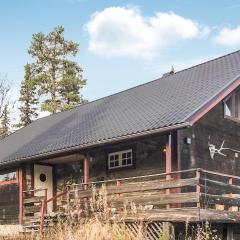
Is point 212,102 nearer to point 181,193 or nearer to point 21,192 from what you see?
point 181,193

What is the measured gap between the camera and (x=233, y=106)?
1884 centimetres

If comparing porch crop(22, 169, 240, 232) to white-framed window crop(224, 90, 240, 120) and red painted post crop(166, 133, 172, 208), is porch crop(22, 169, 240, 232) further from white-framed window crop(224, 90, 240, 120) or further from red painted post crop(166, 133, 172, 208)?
white-framed window crop(224, 90, 240, 120)

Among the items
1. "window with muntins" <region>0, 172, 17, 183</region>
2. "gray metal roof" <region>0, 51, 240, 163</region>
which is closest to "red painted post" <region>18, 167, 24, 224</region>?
"window with muntins" <region>0, 172, 17, 183</region>

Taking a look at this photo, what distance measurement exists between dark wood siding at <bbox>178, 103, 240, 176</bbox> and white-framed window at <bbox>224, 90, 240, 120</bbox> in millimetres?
245

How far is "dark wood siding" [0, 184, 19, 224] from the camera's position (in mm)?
20891

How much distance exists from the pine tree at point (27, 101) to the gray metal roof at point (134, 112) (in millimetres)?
24068

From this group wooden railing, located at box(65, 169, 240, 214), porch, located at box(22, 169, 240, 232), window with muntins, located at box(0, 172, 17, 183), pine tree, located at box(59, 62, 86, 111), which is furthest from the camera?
pine tree, located at box(59, 62, 86, 111)

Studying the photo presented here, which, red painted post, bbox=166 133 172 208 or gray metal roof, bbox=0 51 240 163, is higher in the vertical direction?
gray metal roof, bbox=0 51 240 163

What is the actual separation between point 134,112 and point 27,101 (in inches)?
1292

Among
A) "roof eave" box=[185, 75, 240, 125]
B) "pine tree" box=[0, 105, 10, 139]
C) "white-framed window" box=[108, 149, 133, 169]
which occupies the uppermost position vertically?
"pine tree" box=[0, 105, 10, 139]

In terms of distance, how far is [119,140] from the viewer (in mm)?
16297

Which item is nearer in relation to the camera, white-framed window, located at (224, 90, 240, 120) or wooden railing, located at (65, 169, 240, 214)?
wooden railing, located at (65, 169, 240, 214)

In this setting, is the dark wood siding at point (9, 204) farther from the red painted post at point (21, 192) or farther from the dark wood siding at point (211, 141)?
the dark wood siding at point (211, 141)

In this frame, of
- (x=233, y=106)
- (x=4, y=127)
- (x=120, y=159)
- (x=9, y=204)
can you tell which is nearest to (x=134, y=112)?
(x=120, y=159)
